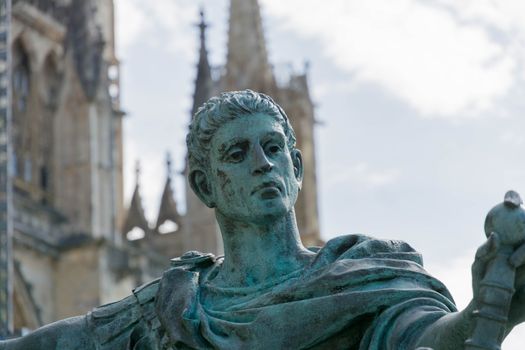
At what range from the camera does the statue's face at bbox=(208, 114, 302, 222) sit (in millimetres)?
3809

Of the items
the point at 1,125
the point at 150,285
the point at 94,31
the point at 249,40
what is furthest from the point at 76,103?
the point at 150,285

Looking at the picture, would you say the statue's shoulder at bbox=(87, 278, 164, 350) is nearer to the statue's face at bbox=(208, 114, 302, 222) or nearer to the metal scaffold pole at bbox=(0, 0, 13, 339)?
the statue's face at bbox=(208, 114, 302, 222)

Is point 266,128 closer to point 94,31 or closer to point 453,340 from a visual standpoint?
point 453,340

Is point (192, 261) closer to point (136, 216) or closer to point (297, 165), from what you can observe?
point (297, 165)

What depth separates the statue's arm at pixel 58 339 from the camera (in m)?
3.95

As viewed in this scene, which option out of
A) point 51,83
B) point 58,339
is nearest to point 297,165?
point 58,339

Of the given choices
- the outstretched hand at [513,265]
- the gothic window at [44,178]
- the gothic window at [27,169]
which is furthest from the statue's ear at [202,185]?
the gothic window at [27,169]

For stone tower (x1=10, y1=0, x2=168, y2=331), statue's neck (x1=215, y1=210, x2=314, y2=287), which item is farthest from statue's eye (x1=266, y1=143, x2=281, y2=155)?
stone tower (x1=10, y1=0, x2=168, y2=331)

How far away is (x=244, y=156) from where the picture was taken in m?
3.86

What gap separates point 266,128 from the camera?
152 inches

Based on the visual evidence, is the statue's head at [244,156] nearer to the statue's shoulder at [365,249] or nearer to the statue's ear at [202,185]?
the statue's ear at [202,185]

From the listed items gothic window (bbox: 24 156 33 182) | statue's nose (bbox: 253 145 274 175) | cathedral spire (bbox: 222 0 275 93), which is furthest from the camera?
gothic window (bbox: 24 156 33 182)

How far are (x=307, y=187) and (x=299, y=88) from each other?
223cm

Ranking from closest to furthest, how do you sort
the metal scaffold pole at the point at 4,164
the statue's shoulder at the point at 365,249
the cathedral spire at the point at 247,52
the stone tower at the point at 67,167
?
1. the statue's shoulder at the point at 365,249
2. the metal scaffold pole at the point at 4,164
3. the stone tower at the point at 67,167
4. the cathedral spire at the point at 247,52
